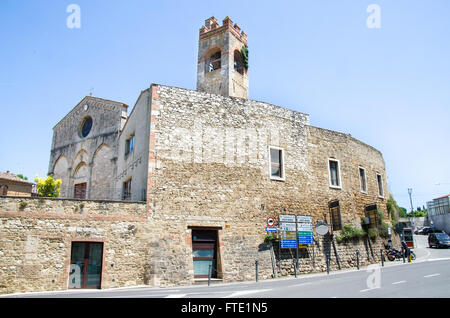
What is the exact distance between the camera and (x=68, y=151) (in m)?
28.0

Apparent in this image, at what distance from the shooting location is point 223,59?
23.6 m

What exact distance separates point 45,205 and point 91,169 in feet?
41.4

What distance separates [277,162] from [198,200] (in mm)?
5207

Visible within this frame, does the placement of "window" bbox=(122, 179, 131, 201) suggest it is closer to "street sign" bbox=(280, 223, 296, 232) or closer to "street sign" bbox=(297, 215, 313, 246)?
"street sign" bbox=(280, 223, 296, 232)

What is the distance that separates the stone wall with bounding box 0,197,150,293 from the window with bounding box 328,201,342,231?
1066cm

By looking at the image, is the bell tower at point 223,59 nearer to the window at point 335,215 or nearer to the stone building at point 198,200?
the stone building at point 198,200

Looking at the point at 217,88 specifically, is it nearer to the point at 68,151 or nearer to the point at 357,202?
the point at 357,202

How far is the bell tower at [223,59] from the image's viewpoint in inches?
917

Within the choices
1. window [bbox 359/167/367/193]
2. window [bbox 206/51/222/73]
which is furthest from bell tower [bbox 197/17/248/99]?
window [bbox 359/167/367/193]

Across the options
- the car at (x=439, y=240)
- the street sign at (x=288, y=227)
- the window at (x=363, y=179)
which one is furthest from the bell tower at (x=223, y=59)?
the car at (x=439, y=240)

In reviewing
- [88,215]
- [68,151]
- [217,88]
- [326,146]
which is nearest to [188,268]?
[88,215]

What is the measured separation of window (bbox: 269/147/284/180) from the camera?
59.2 ft

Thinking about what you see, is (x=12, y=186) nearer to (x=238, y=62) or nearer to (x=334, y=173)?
(x=238, y=62)

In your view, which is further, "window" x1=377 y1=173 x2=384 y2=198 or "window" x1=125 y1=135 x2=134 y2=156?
"window" x1=377 y1=173 x2=384 y2=198
